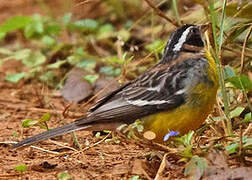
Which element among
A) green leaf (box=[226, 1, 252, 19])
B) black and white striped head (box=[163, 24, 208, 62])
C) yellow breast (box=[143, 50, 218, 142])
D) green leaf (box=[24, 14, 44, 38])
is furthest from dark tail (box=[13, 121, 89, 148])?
green leaf (box=[24, 14, 44, 38])

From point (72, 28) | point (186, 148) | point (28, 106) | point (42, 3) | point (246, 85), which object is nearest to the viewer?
point (186, 148)

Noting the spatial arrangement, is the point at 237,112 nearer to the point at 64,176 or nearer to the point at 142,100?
the point at 142,100

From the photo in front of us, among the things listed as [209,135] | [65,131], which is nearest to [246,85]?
[209,135]

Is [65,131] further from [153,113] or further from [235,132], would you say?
[235,132]

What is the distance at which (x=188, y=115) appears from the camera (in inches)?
211

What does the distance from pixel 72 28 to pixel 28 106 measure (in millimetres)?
2161

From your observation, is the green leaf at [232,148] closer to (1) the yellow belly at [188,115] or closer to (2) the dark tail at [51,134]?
(1) the yellow belly at [188,115]

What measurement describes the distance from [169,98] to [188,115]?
241 mm

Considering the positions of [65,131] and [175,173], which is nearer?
[175,173]

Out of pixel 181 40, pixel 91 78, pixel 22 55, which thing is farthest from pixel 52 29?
pixel 181 40

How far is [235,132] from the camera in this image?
5.71 m

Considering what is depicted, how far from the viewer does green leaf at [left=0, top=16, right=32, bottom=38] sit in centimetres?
910

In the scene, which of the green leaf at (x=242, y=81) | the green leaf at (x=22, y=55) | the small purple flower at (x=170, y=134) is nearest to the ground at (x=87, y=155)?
the small purple flower at (x=170, y=134)

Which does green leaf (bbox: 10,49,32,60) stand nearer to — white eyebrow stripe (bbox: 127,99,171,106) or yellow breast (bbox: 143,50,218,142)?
white eyebrow stripe (bbox: 127,99,171,106)
